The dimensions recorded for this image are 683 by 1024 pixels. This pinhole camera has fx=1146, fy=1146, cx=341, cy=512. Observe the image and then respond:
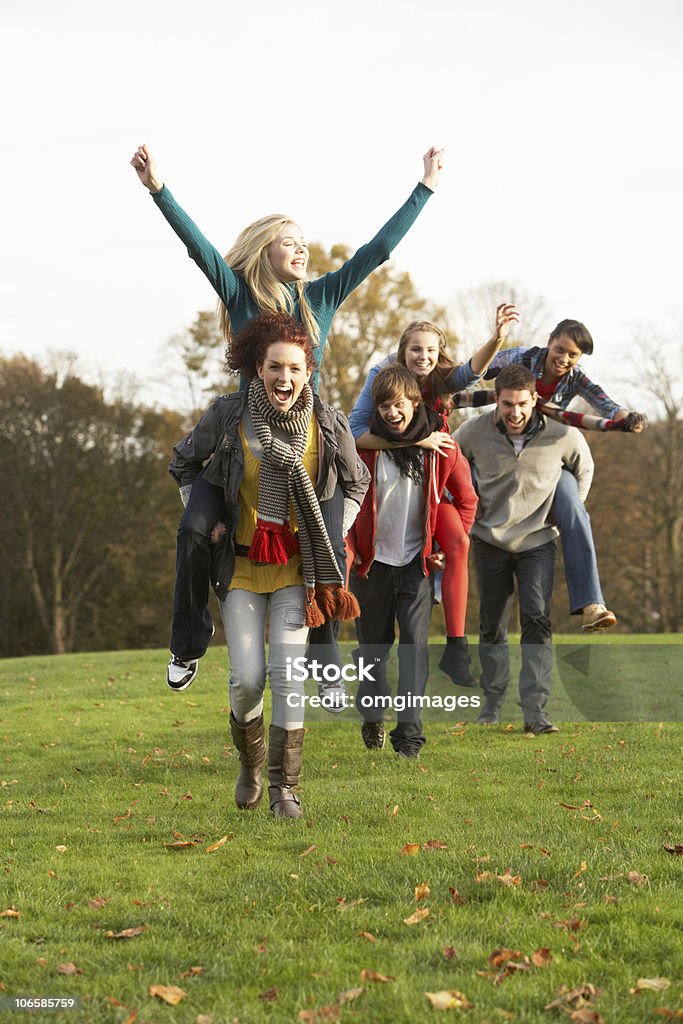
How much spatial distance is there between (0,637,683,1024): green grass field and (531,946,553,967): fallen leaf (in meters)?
0.01

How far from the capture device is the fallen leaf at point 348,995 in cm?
349

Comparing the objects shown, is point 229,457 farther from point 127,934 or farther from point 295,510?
point 127,934

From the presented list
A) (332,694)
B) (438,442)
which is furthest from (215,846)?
(438,442)

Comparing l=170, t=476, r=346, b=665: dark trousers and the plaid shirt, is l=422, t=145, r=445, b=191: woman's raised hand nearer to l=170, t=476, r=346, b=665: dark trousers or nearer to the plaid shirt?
the plaid shirt

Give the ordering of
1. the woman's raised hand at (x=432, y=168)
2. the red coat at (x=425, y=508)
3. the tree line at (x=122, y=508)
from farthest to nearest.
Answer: the tree line at (x=122, y=508), the red coat at (x=425, y=508), the woman's raised hand at (x=432, y=168)

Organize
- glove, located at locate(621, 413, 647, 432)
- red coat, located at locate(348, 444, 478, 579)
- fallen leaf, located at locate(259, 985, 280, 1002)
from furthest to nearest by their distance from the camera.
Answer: red coat, located at locate(348, 444, 478, 579), glove, located at locate(621, 413, 647, 432), fallen leaf, located at locate(259, 985, 280, 1002)

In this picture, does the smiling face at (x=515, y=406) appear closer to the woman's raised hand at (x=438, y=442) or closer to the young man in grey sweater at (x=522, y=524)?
the young man in grey sweater at (x=522, y=524)

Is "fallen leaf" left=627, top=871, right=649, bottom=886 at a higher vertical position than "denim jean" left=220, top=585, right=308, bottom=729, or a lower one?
lower

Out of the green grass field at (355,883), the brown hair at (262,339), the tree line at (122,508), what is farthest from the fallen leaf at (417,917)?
the tree line at (122,508)

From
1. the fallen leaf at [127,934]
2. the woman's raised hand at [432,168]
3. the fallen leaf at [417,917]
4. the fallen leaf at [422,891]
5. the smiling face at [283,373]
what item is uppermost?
the woman's raised hand at [432,168]

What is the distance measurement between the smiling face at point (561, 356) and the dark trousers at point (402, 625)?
64.6 inches

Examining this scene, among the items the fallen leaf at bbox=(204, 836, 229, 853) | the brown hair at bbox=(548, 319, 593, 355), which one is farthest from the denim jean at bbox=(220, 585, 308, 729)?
the brown hair at bbox=(548, 319, 593, 355)

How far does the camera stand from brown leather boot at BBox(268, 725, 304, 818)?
5.98 m

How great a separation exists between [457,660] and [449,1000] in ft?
13.7
